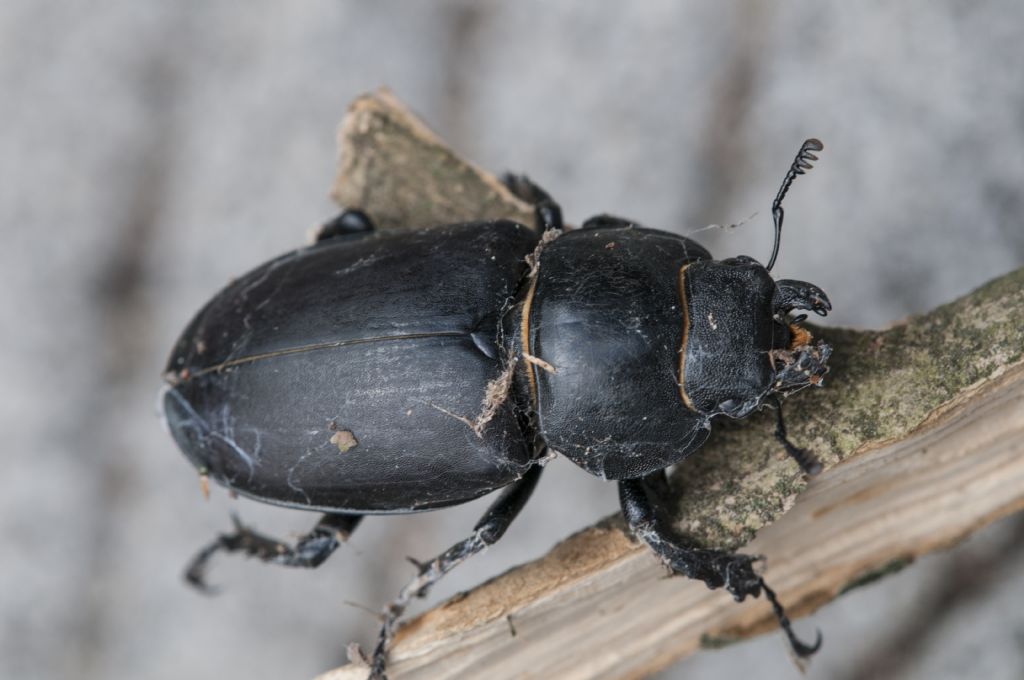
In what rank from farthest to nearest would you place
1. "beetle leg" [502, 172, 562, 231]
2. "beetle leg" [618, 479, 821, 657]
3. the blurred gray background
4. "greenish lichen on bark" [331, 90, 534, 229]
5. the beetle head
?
the blurred gray background → "greenish lichen on bark" [331, 90, 534, 229] → "beetle leg" [502, 172, 562, 231] → "beetle leg" [618, 479, 821, 657] → the beetle head

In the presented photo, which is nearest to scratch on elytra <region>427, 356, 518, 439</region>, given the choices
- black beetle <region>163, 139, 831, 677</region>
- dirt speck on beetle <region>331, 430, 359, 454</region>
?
black beetle <region>163, 139, 831, 677</region>

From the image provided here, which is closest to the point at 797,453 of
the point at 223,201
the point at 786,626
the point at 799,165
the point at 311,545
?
the point at 786,626

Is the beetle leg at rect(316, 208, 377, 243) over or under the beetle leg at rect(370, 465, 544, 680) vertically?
over

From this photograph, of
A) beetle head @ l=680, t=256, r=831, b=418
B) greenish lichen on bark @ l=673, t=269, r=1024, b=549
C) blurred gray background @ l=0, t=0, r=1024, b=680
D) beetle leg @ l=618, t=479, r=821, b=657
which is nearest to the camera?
greenish lichen on bark @ l=673, t=269, r=1024, b=549

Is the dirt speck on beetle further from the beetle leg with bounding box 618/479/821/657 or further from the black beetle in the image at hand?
the beetle leg with bounding box 618/479/821/657

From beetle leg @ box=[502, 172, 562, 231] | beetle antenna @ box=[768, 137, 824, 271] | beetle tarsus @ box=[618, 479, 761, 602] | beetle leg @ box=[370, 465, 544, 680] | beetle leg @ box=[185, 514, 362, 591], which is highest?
beetle leg @ box=[502, 172, 562, 231]

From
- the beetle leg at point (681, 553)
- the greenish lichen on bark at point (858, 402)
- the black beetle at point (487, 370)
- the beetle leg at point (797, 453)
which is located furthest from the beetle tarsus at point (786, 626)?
the beetle leg at point (797, 453)
